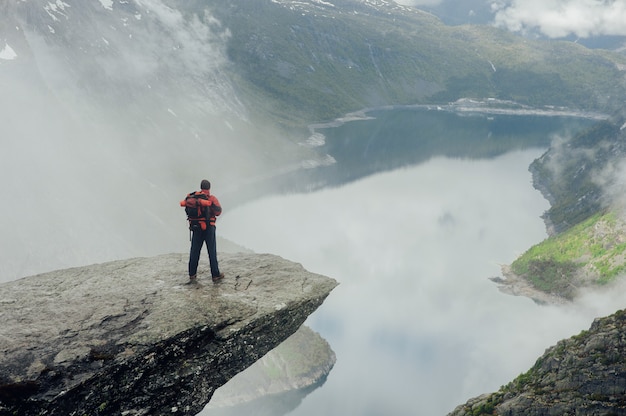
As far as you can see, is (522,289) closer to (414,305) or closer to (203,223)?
(414,305)

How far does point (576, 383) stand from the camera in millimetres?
33500

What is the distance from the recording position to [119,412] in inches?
672

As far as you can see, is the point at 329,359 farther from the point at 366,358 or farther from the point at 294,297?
the point at 294,297

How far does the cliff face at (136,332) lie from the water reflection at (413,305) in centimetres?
8397

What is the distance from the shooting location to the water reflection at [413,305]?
102m

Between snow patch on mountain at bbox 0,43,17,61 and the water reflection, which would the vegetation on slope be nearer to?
the water reflection

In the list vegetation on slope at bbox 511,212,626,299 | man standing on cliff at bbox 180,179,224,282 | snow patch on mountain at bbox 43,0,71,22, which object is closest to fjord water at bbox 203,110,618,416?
vegetation on slope at bbox 511,212,626,299

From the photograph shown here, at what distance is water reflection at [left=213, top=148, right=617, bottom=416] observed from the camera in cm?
10244

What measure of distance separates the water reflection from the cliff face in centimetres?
8397

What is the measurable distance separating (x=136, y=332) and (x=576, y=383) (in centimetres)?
3133

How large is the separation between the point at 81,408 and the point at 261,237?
150170 millimetres

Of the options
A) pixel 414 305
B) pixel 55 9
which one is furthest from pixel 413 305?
pixel 55 9

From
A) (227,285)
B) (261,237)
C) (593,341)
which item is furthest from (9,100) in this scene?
(593,341)

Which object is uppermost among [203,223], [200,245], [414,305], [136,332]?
[414,305]
